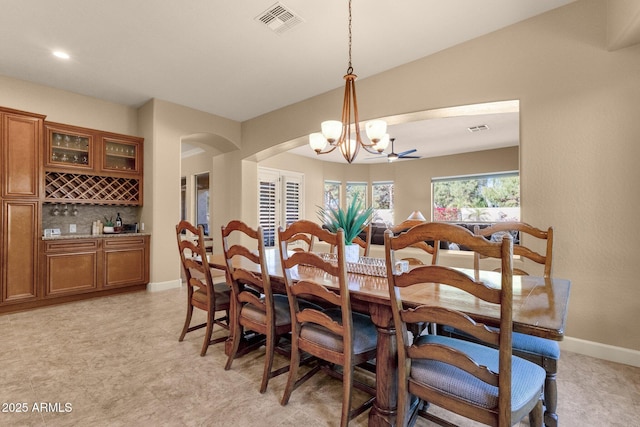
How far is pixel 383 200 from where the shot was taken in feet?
29.5

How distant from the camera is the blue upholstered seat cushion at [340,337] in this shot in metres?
1.60

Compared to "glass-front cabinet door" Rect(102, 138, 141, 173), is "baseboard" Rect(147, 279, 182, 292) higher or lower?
lower

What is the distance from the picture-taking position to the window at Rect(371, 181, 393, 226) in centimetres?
886

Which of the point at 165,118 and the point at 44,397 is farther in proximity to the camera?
the point at 165,118

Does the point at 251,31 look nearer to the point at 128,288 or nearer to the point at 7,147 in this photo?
the point at 7,147

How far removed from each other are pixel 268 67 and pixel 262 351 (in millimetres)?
3111

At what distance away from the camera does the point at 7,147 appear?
348 centimetres

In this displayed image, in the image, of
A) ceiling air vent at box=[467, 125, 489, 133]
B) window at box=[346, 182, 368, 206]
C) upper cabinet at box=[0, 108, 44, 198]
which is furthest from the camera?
window at box=[346, 182, 368, 206]

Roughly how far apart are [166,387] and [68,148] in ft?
12.7

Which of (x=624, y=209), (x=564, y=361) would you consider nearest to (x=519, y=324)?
(x=564, y=361)

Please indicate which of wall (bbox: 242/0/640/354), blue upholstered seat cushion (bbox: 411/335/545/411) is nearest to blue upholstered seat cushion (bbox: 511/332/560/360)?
blue upholstered seat cushion (bbox: 411/335/545/411)

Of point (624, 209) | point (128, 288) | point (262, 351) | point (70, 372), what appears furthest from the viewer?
point (128, 288)

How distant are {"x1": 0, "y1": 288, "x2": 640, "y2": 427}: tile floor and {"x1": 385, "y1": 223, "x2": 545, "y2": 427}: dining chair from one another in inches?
23.2

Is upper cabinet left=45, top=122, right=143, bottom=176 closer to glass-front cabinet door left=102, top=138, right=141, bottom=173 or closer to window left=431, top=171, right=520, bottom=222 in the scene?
glass-front cabinet door left=102, top=138, right=141, bottom=173
